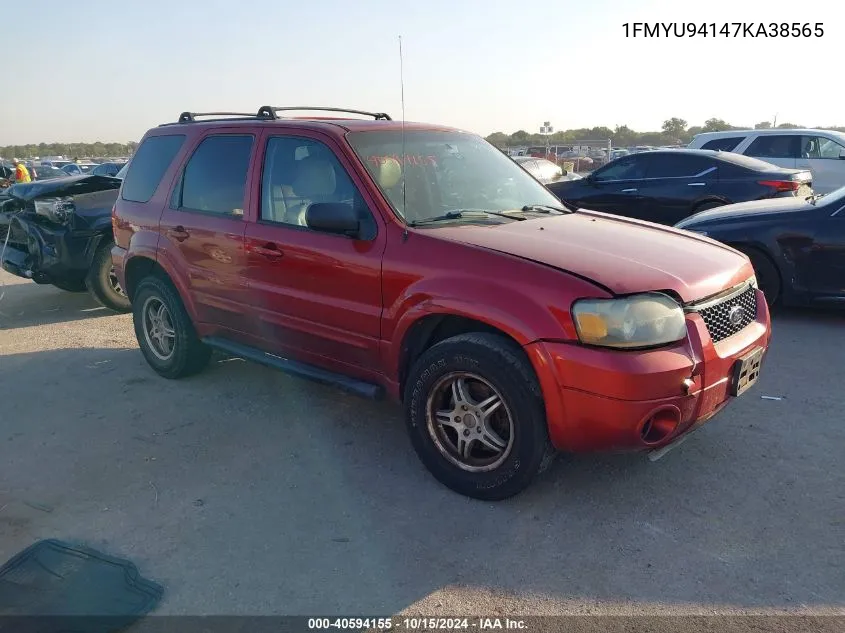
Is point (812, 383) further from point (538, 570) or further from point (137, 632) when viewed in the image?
point (137, 632)

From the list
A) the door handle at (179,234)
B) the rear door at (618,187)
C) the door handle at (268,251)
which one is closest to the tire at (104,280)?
the door handle at (179,234)

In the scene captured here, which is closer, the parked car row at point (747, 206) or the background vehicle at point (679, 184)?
the parked car row at point (747, 206)

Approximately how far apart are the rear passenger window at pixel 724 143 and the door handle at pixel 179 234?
1099 centimetres

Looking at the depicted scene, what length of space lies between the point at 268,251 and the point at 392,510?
1.74 meters

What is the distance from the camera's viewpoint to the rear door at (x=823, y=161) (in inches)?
485

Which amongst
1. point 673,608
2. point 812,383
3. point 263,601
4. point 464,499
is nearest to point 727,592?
point 673,608

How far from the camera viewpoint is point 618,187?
10328 millimetres

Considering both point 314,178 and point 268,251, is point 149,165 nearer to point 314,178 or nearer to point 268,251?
point 268,251

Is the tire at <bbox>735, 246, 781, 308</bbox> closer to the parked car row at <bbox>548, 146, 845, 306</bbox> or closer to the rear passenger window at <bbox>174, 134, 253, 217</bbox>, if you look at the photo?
the parked car row at <bbox>548, 146, 845, 306</bbox>

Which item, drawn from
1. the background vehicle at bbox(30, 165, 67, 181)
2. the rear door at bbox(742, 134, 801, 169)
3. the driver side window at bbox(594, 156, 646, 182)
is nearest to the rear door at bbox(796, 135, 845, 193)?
the rear door at bbox(742, 134, 801, 169)

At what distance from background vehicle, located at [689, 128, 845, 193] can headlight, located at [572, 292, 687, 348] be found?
443 inches

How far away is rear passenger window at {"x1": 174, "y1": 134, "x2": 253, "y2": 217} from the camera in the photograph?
14.6 ft

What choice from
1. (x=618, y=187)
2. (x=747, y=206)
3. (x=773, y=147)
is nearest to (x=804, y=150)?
(x=773, y=147)

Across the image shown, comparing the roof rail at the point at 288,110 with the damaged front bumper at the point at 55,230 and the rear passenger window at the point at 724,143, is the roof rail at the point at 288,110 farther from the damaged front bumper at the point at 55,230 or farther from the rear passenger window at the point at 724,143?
the rear passenger window at the point at 724,143
